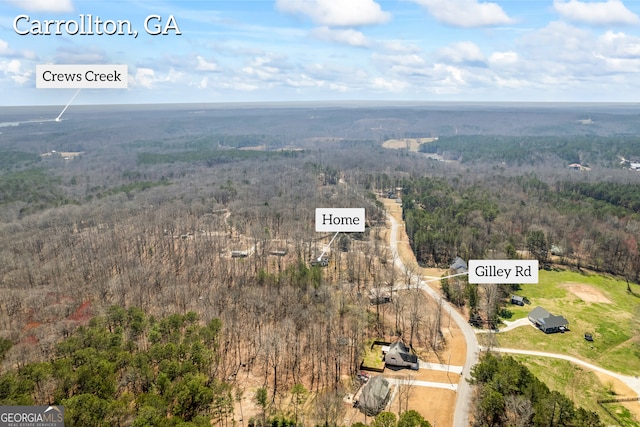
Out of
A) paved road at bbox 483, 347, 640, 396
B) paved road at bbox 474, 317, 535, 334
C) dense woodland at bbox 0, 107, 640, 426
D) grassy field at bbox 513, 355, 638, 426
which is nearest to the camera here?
dense woodland at bbox 0, 107, 640, 426

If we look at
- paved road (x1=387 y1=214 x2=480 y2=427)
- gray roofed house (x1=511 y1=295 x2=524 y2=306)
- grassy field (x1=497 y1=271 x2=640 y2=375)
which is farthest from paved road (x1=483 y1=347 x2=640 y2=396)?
gray roofed house (x1=511 y1=295 x2=524 y2=306)

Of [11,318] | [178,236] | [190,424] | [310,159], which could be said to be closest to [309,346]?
[190,424]

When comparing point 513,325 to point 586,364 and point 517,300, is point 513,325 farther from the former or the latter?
point 586,364

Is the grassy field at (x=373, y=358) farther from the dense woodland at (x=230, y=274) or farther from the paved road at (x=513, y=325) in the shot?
the paved road at (x=513, y=325)

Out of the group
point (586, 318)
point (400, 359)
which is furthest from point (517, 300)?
point (400, 359)

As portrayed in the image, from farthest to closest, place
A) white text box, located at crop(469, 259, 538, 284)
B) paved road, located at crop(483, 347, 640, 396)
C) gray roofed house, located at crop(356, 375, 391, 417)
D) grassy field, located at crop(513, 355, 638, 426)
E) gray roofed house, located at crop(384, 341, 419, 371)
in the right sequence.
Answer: white text box, located at crop(469, 259, 538, 284), gray roofed house, located at crop(384, 341, 419, 371), paved road, located at crop(483, 347, 640, 396), grassy field, located at crop(513, 355, 638, 426), gray roofed house, located at crop(356, 375, 391, 417)

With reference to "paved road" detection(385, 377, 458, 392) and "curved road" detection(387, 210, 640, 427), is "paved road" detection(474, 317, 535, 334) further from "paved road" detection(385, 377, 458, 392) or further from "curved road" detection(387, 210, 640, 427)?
"paved road" detection(385, 377, 458, 392)
